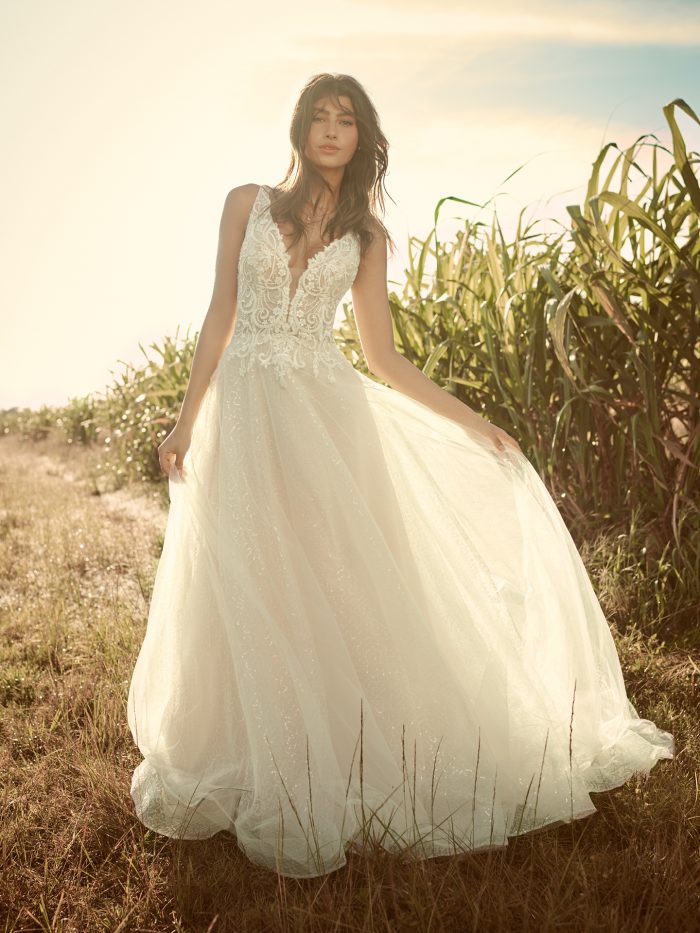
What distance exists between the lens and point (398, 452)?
2344mm

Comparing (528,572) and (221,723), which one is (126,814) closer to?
(221,723)

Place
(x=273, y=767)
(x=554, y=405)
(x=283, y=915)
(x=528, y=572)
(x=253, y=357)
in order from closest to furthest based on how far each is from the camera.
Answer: (x=283, y=915) < (x=273, y=767) < (x=253, y=357) < (x=528, y=572) < (x=554, y=405)

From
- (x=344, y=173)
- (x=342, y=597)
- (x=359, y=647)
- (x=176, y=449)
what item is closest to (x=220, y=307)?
(x=176, y=449)

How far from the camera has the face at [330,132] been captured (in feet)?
7.59

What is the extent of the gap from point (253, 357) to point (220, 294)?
0.24 meters

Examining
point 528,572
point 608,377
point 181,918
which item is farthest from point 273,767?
point 608,377

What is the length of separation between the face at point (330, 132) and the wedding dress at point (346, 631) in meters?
0.24

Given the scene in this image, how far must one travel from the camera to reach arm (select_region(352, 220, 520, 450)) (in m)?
2.40

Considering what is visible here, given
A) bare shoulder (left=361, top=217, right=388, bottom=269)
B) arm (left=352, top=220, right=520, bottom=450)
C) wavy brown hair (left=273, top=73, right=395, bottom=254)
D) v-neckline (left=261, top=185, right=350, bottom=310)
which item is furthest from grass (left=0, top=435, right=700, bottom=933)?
wavy brown hair (left=273, top=73, right=395, bottom=254)

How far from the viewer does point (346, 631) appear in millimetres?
2057

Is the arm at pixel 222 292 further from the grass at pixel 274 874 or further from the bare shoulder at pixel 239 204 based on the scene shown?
the grass at pixel 274 874

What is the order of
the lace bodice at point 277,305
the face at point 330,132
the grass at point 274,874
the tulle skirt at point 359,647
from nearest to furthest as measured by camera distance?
the grass at point 274,874, the tulle skirt at point 359,647, the lace bodice at point 277,305, the face at point 330,132

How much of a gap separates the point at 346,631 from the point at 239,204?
1.25m

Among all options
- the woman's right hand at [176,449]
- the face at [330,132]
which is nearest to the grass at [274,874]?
the woman's right hand at [176,449]
